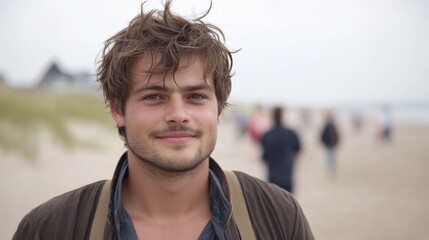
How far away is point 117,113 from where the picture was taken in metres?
2.23

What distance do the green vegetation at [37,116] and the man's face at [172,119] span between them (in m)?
14.5

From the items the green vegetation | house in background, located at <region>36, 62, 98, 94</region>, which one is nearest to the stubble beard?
the green vegetation

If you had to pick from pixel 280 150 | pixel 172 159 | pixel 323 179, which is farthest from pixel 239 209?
pixel 323 179

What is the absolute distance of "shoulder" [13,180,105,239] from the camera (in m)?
1.88

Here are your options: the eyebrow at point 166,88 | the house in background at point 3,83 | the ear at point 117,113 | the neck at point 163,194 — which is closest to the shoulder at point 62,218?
the neck at point 163,194

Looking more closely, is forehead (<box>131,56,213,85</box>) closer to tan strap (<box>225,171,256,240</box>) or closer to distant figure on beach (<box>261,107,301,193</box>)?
tan strap (<box>225,171,256,240</box>)

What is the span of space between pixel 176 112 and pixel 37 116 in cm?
1939

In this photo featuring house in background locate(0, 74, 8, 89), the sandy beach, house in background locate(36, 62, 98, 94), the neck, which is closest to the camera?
the neck

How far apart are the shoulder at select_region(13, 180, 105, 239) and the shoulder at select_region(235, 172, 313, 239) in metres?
0.61

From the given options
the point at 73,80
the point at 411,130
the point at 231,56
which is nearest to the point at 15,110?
the point at 73,80

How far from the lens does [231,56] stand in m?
2.33

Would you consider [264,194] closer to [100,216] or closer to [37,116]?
[100,216]

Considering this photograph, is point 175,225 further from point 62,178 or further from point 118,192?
point 62,178

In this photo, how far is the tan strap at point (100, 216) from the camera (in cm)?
186
